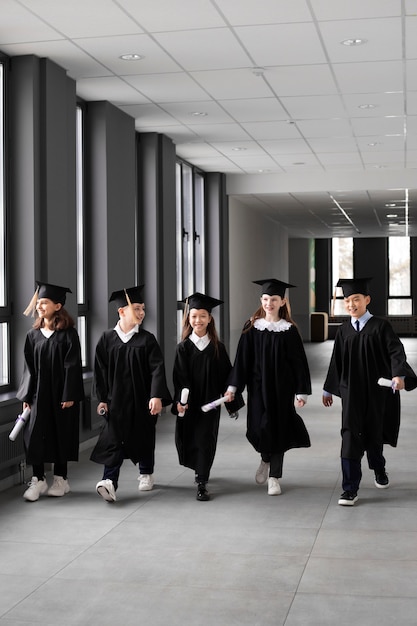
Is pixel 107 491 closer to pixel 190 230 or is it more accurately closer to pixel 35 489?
pixel 35 489

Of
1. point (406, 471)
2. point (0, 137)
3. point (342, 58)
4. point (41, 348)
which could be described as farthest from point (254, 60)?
point (406, 471)

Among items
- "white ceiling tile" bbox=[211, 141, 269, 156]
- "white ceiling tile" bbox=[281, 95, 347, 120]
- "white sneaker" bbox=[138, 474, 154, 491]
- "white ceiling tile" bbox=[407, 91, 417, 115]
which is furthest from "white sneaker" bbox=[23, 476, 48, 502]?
"white ceiling tile" bbox=[211, 141, 269, 156]

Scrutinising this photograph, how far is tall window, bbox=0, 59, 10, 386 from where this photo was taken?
6.49 meters

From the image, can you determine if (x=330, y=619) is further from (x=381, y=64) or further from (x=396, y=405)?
(x=381, y=64)

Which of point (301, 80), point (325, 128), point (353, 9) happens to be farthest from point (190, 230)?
point (353, 9)

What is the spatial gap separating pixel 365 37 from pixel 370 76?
43.6 inches

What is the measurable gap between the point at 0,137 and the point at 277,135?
4.12 meters

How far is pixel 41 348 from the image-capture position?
590 cm

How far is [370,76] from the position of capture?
23.5 feet

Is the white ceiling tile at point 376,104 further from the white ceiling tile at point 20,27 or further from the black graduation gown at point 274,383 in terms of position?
the white ceiling tile at point 20,27

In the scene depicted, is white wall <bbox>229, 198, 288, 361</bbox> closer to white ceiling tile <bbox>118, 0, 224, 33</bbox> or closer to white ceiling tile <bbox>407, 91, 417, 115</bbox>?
Answer: white ceiling tile <bbox>407, 91, 417, 115</bbox>

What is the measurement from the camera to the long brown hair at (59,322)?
5945mm

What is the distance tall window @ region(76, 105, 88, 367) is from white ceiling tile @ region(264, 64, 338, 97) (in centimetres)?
181

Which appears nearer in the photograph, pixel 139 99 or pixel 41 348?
pixel 41 348
